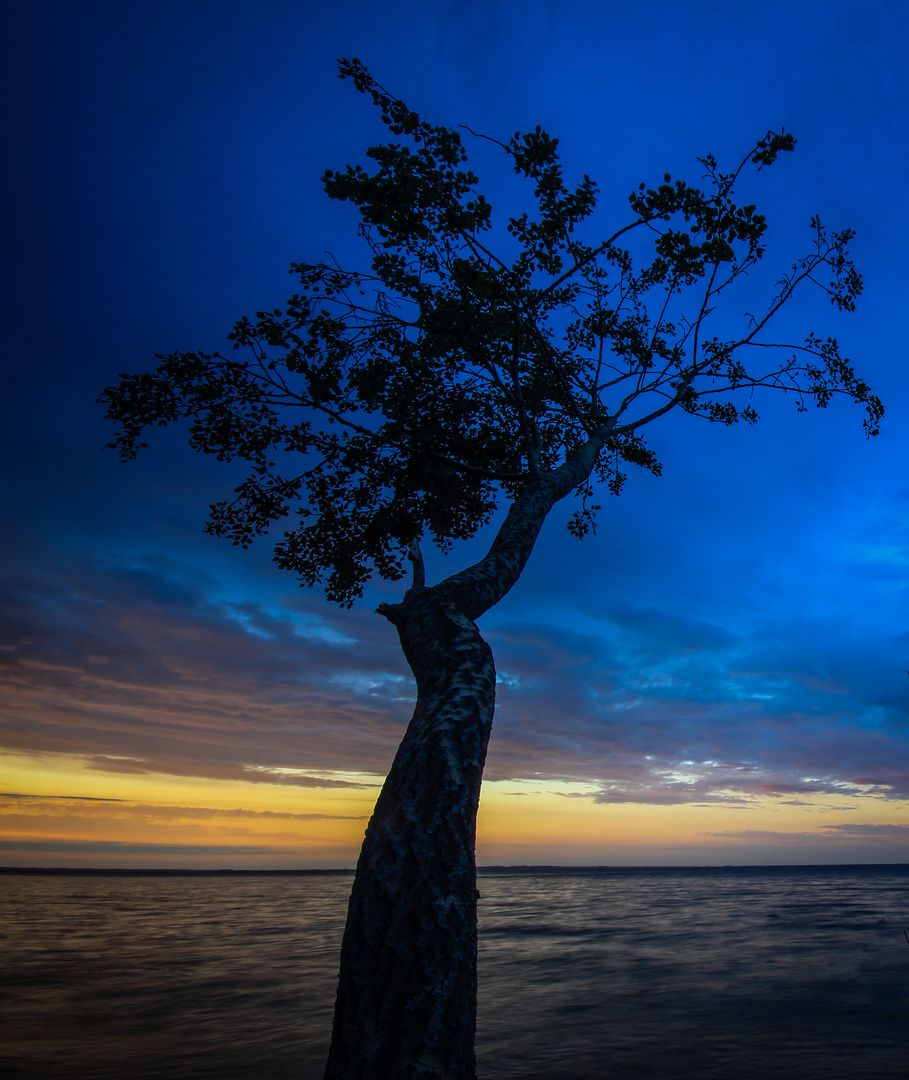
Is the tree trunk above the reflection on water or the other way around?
above

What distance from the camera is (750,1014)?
52.9 feet

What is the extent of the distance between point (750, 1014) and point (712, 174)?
18.9 meters

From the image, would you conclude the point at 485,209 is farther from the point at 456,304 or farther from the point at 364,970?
the point at 364,970

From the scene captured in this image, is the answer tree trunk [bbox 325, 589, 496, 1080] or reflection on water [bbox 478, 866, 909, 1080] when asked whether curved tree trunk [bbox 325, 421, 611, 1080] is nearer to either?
tree trunk [bbox 325, 589, 496, 1080]

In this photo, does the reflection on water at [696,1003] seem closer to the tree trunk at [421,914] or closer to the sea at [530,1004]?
the sea at [530,1004]

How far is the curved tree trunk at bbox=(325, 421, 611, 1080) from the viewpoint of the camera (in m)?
4.22

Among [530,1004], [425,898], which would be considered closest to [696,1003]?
[530,1004]

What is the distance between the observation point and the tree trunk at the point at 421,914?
13.8 feet

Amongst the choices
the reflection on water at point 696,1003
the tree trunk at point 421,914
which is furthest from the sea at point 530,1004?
the tree trunk at point 421,914

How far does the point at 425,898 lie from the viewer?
4594mm

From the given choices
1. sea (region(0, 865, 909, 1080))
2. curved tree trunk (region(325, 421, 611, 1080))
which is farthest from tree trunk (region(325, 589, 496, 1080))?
sea (region(0, 865, 909, 1080))

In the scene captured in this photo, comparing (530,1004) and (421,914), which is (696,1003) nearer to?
(530,1004)

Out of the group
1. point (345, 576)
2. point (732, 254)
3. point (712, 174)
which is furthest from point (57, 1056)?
point (712, 174)

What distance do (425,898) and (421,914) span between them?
0.34ft
